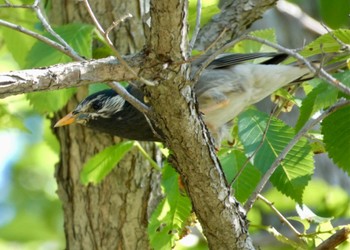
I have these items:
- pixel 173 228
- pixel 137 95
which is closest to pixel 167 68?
pixel 173 228

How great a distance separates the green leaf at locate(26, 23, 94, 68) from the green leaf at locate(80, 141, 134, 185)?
1.89 ft

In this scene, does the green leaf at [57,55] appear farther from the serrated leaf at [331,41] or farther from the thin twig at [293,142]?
the serrated leaf at [331,41]

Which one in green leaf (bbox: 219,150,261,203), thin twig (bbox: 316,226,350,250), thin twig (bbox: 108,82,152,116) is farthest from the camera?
green leaf (bbox: 219,150,261,203)

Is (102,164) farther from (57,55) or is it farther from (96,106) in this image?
(57,55)

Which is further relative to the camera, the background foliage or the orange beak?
the orange beak

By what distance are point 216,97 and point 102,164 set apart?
0.87 m

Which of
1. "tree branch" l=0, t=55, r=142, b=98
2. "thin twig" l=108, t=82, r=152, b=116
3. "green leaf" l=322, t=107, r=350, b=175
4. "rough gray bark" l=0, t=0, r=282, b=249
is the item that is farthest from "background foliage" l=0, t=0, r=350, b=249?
"tree branch" l=0, t=55, r=142, b=98

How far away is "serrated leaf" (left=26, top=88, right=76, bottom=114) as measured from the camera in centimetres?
484

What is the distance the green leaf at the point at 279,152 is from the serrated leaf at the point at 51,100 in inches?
50.8

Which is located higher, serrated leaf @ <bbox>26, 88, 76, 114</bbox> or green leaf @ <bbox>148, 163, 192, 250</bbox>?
serrated leaf @ <bbox>26, 88, 76, 114</bbox>

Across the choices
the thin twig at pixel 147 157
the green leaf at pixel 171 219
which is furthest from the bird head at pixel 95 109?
the green leaf at pixel 171 219

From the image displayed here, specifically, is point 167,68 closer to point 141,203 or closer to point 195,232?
point 141,203

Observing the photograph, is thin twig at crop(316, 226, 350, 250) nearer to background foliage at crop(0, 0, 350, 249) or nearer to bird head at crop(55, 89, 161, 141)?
background foliage at crop(0, 0, 350, 249)

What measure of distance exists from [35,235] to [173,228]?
→ 173 inches
